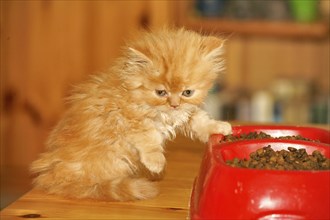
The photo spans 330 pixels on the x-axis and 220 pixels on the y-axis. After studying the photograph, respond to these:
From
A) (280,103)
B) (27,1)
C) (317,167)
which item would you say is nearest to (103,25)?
(27,1)

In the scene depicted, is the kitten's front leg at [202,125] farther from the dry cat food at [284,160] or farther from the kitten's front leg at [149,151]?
the dry cat food at [284,160]

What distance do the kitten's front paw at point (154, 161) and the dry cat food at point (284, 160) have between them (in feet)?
0.81

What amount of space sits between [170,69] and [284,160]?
347 mm

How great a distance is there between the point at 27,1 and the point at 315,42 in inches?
53.9

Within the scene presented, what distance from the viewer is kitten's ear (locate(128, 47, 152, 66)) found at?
1.26 metres

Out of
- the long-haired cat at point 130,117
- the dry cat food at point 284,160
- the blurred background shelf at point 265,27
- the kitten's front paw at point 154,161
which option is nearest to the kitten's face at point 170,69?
the long-haired cat at point 130,117

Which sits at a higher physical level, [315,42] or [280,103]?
[315,42]

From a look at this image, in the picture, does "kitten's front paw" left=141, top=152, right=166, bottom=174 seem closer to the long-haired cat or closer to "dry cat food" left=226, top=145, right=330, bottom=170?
the long-haired cat

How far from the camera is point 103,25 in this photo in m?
2.71

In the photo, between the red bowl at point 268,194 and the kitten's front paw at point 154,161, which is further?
the kitten's front paw at point 154,161

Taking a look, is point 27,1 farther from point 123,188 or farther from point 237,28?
point 123,188

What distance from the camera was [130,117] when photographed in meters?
1.30

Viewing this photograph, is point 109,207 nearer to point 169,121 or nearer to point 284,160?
point 169,121

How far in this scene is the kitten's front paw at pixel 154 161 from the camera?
1.30 m
